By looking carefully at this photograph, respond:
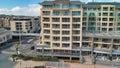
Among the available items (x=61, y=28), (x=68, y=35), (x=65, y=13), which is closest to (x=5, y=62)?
(x=61, y=28)

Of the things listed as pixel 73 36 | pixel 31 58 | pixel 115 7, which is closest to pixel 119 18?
pixel 115 7

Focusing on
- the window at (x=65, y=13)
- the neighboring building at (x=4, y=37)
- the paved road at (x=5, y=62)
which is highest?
the window at (x=65, y=13)

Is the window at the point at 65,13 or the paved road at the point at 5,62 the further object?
the window at the point at 65,13

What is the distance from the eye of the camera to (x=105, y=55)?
68.5 meters

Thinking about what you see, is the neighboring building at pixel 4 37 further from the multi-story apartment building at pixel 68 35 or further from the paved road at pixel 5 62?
the multi-story apartment building at pixel 68 35

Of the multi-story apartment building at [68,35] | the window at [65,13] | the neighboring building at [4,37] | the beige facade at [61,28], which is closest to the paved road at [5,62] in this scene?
the multi-story apartment building at [68,35]

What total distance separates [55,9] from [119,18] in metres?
33.2

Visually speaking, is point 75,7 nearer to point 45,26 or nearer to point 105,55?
point 45,26

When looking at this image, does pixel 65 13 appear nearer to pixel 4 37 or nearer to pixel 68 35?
pixel 68 35

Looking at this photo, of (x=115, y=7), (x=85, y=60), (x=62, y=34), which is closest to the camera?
(x=85, y=60)

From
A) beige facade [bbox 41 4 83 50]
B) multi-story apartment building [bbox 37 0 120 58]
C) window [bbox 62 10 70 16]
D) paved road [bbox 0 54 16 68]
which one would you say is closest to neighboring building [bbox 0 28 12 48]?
paved road [bbox 0 54 16 68]

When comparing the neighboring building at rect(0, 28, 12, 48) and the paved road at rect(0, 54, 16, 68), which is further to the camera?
the neighboring building at rect(0, 28, 12, 48)

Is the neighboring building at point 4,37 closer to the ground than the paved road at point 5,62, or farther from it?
farther from it

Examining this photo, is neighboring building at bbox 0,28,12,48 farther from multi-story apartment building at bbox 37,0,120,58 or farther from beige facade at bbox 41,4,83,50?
beige facade at bbox 41,4,83,50
